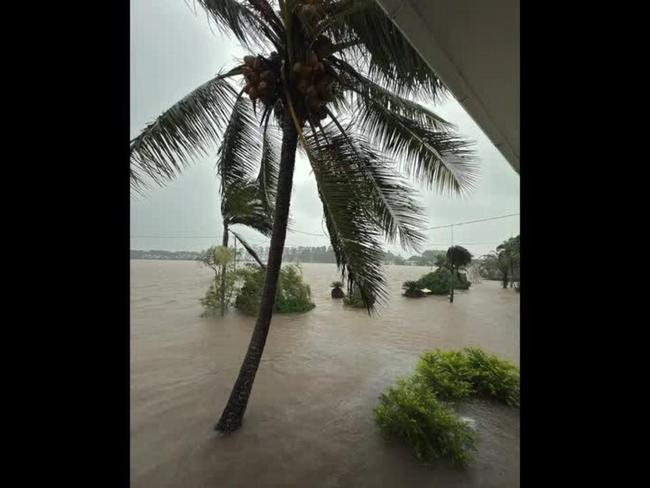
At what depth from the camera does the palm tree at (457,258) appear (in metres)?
6.24

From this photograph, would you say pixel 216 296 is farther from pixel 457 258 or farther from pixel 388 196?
pixel 457 258

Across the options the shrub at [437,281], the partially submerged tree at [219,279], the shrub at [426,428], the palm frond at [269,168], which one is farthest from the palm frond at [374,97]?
the shrub at [437,281]

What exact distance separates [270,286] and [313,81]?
1.79m

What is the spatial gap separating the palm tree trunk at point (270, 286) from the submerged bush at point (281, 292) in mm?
3460

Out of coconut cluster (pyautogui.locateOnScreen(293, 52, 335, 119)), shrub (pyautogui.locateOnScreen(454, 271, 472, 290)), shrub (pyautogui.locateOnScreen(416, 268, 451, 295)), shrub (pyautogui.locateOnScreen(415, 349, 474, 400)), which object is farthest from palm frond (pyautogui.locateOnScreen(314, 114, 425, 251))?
shrub (pyautogui.locateOnScreen(416, 268, 451, 295))

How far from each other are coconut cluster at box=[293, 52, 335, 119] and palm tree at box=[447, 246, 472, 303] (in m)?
4.89

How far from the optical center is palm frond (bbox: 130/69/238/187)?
248cm

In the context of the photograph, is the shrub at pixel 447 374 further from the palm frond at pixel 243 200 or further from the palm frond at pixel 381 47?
the palm frond at pixel 381 47

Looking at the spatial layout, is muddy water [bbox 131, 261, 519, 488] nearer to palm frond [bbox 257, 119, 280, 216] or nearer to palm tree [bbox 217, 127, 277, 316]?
palm tree [bbox 217, 127, 277, 316]

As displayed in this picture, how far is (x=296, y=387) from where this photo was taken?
12.9 ft
